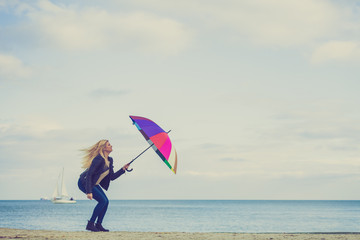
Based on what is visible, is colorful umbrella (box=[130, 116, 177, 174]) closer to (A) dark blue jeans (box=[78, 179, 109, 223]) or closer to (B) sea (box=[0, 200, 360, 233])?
(A) dark blue jeans (box=[78, 179, 109, 223])

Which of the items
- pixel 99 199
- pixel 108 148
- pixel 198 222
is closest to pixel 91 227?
pixel 99 199

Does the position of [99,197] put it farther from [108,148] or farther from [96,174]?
[108,148]

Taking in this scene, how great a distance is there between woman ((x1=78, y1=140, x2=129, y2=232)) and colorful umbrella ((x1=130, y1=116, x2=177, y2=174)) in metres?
0.78

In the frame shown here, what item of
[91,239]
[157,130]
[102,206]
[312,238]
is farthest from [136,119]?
[312,238]

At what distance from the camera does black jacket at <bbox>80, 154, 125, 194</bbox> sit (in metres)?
9.02

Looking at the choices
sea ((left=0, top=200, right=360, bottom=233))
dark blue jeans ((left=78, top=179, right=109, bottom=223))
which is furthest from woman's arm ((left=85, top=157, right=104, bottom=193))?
sea ((left=0, top=200, right=360, bottom=233))

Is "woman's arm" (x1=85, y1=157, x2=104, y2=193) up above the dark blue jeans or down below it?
above

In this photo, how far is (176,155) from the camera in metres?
10.0

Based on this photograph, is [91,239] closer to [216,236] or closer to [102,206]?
[102,206]

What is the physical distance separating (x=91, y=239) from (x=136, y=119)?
2.71 m

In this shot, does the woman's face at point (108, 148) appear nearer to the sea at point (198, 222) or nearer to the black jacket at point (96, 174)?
the black jacket at point (96, 174)

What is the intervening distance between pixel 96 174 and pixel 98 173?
48 millimetres

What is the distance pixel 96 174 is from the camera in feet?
30.0

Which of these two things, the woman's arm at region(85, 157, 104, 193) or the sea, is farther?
the sea
